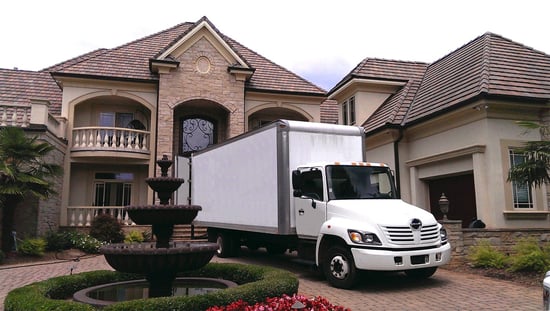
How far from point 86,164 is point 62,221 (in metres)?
2.98

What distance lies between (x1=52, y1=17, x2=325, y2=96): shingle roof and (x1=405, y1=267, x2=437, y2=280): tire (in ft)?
45.7

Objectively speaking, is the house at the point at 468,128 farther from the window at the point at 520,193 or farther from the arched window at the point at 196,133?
the arched window at the point at 196,133

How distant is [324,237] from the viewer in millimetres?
9227

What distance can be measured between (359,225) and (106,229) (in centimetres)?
1215

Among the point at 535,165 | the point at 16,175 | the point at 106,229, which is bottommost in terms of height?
the point at 106,229

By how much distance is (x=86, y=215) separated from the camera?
1922 cm

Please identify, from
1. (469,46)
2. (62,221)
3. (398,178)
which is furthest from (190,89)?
(469,46)

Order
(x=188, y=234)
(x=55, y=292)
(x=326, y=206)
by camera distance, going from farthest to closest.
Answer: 1. (x=188, y=234)
2. (x=326, y=206)
3. (x=55, y=292)

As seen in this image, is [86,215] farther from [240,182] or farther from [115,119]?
[240,182]

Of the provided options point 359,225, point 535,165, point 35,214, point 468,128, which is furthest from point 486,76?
point 35,214

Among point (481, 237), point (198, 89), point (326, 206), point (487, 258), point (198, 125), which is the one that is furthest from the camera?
point (198, 125)

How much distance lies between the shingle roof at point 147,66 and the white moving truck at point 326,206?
32.1 ft

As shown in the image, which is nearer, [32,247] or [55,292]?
[55,292]

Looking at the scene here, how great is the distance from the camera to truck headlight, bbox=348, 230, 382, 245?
8293 mm
